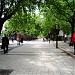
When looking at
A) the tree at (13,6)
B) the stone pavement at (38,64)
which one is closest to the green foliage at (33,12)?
the tree at (13,6)

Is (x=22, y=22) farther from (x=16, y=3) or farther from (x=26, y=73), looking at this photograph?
(x=26, y=73)

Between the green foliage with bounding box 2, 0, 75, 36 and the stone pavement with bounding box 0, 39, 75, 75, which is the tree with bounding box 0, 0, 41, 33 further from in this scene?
the stone pavement with bounding box 0, 39, 75, 75

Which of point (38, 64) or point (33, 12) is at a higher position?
point (33, 12)

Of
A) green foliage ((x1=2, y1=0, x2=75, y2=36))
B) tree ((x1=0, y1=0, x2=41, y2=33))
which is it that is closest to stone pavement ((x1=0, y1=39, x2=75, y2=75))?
tree ((x1=0, y1=0, x2=41, y2=33))

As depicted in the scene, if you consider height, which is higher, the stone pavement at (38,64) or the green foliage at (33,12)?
the green foliage at (33,12)

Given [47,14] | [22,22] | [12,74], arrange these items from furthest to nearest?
[47,14]
[22,22]
[12,74]

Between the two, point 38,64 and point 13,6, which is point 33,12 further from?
point 38,64

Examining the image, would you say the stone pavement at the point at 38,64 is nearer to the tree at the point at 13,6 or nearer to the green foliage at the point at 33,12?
the tree at the point at 13,6

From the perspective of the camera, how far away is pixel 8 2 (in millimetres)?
23984

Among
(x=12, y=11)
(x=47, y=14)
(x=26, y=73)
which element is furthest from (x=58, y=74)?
(x=47, y=14)

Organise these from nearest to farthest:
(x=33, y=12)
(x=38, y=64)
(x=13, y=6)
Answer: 1. (x=38, y=64)
2. (x=13, y=6)
3. (x=33, y=12)

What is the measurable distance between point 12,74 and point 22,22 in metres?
17.3

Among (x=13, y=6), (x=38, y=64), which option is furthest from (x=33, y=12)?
(x=38, y=64)

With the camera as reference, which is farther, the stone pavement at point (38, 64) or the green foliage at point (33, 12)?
the green foliage at point (33, 12)
